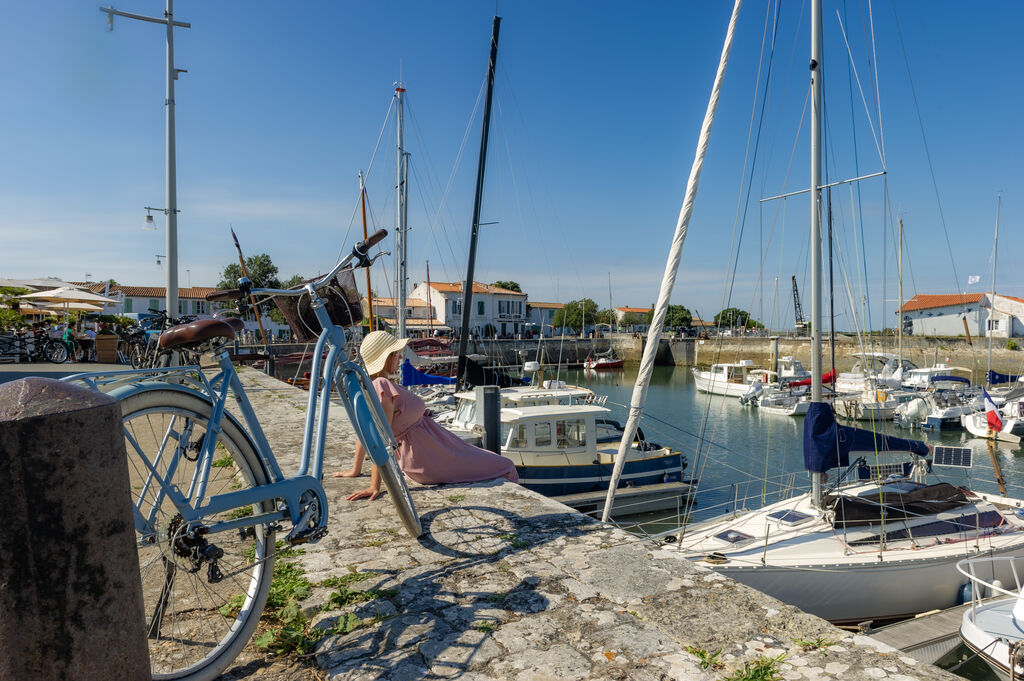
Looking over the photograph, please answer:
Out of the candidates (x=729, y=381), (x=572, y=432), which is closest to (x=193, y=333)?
(x=572, y=432)

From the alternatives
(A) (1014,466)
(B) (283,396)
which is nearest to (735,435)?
(A) (1014,466)

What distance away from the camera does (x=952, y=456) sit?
11742 millimetres

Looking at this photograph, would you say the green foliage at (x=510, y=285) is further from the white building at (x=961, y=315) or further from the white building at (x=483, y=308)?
the white building at (x=961, y=315)

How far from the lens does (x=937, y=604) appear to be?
877cm

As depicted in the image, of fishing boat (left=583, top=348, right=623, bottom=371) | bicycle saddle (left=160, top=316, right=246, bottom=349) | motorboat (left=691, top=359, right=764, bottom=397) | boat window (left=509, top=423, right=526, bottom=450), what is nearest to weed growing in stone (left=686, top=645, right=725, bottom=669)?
bicycle saddle (left=160, top=316, right=246, bottom=349)

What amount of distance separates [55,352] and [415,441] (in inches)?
765

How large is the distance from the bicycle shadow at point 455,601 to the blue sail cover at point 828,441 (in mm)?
7271

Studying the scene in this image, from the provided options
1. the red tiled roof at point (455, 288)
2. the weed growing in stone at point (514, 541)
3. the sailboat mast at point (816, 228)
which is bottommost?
the weed growing in stone at point (514, 541)

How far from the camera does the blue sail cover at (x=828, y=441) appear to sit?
9.63 meters

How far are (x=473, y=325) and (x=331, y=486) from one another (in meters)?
65.3

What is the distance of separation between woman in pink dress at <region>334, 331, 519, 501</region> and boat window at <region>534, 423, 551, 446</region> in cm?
841

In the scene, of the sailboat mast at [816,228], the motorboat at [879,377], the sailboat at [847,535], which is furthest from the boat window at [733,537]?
the motorboat at [879,377]

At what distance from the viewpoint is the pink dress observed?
455 centimetres

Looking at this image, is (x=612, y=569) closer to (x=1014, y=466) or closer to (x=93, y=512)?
(x=93, y=512)
